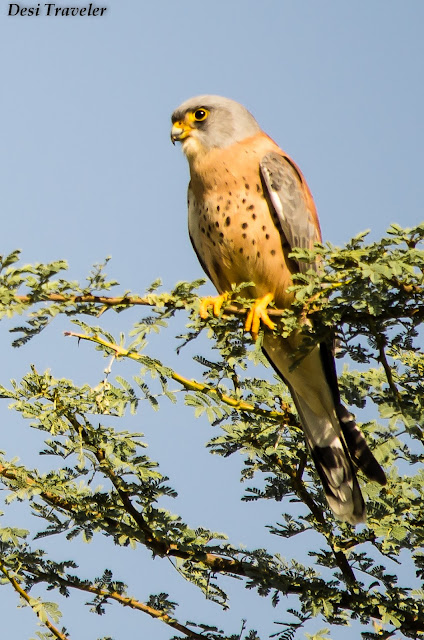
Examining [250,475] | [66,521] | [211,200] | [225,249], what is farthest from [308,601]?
[211,200]

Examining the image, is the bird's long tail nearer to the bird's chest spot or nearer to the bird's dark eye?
the bird's chest spot

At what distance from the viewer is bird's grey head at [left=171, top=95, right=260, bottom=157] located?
360 cm

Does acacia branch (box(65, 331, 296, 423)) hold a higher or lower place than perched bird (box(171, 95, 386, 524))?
lower

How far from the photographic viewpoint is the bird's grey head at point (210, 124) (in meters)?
3.60

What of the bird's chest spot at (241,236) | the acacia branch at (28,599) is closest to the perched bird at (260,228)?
the bird's chest spot at (241,236)

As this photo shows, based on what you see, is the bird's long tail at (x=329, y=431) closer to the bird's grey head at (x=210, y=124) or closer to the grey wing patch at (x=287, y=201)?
the grey wing patch at (x=287, y=201)

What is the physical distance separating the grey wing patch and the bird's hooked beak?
1.59ft

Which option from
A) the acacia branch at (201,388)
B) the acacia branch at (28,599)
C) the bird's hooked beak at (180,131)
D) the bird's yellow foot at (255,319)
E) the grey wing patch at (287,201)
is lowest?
the acacia branch at (28,599)

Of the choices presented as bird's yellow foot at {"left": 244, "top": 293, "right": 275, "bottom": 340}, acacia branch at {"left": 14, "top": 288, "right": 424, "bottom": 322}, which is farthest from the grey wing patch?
acacia branch at {"left": 14, "top": 288, "right": 424, "bottom": 322}

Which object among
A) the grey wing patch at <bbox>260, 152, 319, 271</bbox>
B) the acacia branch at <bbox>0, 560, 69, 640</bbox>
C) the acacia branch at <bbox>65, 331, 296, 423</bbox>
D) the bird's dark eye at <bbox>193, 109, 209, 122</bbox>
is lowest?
the acacia branch at <bbox>0, 560, 69, 640</bbox>

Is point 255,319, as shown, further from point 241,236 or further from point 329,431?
point 241,236

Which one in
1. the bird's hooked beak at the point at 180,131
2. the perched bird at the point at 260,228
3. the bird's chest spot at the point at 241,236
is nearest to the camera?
the perched bird at the point at 260,228

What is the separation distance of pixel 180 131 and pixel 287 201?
2.43 ft

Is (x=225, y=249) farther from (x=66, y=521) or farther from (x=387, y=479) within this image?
(x=66, y=521)
